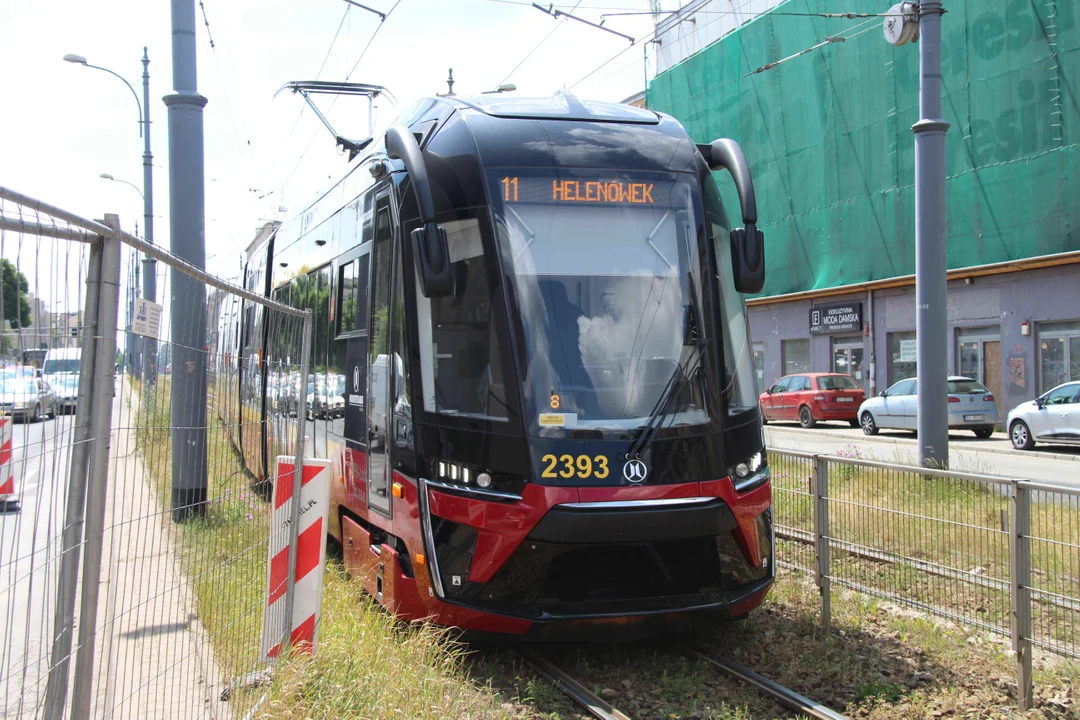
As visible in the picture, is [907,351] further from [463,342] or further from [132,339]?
[132,339]

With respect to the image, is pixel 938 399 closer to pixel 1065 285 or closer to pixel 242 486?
pixel 242 486

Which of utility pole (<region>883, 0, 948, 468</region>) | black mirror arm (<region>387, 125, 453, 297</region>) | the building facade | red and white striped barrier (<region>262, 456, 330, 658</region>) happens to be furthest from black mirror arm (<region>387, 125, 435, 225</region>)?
the building facade

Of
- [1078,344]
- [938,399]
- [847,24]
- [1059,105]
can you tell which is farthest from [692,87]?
[938,399]

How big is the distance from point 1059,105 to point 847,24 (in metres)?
8.40

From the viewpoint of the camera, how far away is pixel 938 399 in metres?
11.2

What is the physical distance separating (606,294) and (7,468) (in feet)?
12.8

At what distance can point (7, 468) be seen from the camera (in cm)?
243

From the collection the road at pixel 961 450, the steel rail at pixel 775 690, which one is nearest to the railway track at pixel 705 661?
the steel rail at pixel 775 690

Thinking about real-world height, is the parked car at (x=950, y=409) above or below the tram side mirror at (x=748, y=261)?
below

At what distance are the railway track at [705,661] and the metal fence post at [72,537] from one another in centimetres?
298

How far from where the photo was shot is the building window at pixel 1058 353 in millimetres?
25094

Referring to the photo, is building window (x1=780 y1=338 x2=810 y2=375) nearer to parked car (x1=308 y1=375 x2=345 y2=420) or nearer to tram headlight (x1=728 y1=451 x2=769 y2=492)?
parked car (x1=308 y1=375 x2=345 y2=420)

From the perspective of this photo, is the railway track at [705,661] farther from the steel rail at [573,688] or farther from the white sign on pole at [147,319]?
the white sign on pole at [147,319]

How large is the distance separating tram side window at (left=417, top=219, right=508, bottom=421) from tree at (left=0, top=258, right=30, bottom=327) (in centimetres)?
340
